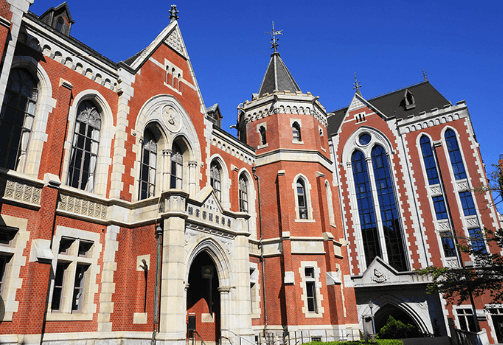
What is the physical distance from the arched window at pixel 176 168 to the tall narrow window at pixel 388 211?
20.5 m

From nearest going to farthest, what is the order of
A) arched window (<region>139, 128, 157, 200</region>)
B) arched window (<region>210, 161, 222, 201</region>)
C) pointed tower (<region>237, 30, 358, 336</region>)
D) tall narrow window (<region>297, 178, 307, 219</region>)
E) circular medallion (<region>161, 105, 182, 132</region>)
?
arched window (<region>139, 128, 157, 200</region>)
circular medallion (<region>161, 105, 182, 132</region>)
pointed tower (<region>237, 30, 358, 336</region>)
arched window (<region>210, 161, 222, 201</region>)
tall narrow window (<region>297, 178, 307, 219</region>)

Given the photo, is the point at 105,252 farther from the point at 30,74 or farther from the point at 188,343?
the point at 30,74

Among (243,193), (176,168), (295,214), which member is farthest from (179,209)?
(243,193)

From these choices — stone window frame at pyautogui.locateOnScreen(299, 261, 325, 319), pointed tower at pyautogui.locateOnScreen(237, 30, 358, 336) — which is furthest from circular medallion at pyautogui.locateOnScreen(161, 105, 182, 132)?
stone window frame at pyautogui.locateOnScreen(299, 261, 325, 319)

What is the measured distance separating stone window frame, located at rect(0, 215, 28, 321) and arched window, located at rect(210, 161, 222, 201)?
35.8 ft

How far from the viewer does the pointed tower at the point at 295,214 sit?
66.3 feet

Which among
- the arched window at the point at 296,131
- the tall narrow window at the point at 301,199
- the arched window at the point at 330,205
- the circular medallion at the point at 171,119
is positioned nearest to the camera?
the circular medallion at the point at 171,119

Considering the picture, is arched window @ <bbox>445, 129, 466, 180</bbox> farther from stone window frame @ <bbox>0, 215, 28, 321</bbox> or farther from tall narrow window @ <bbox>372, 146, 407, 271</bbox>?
stone window frame @ <bbox>0, 215, 28, 321</bbox>

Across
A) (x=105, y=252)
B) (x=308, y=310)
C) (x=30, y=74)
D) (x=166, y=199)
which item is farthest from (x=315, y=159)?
(x=30, y=74)

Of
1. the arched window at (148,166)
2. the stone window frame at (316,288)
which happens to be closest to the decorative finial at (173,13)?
the arched window at (148,166)

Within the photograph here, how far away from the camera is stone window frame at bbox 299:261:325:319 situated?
1988 centimetres

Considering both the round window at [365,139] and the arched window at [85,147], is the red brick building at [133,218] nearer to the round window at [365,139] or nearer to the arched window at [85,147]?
the arched window at [85,147]

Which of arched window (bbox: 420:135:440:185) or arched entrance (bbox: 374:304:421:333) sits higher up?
A: arched window (bbox: 420:135:440:185)

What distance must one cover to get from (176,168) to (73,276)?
722 centimetres
